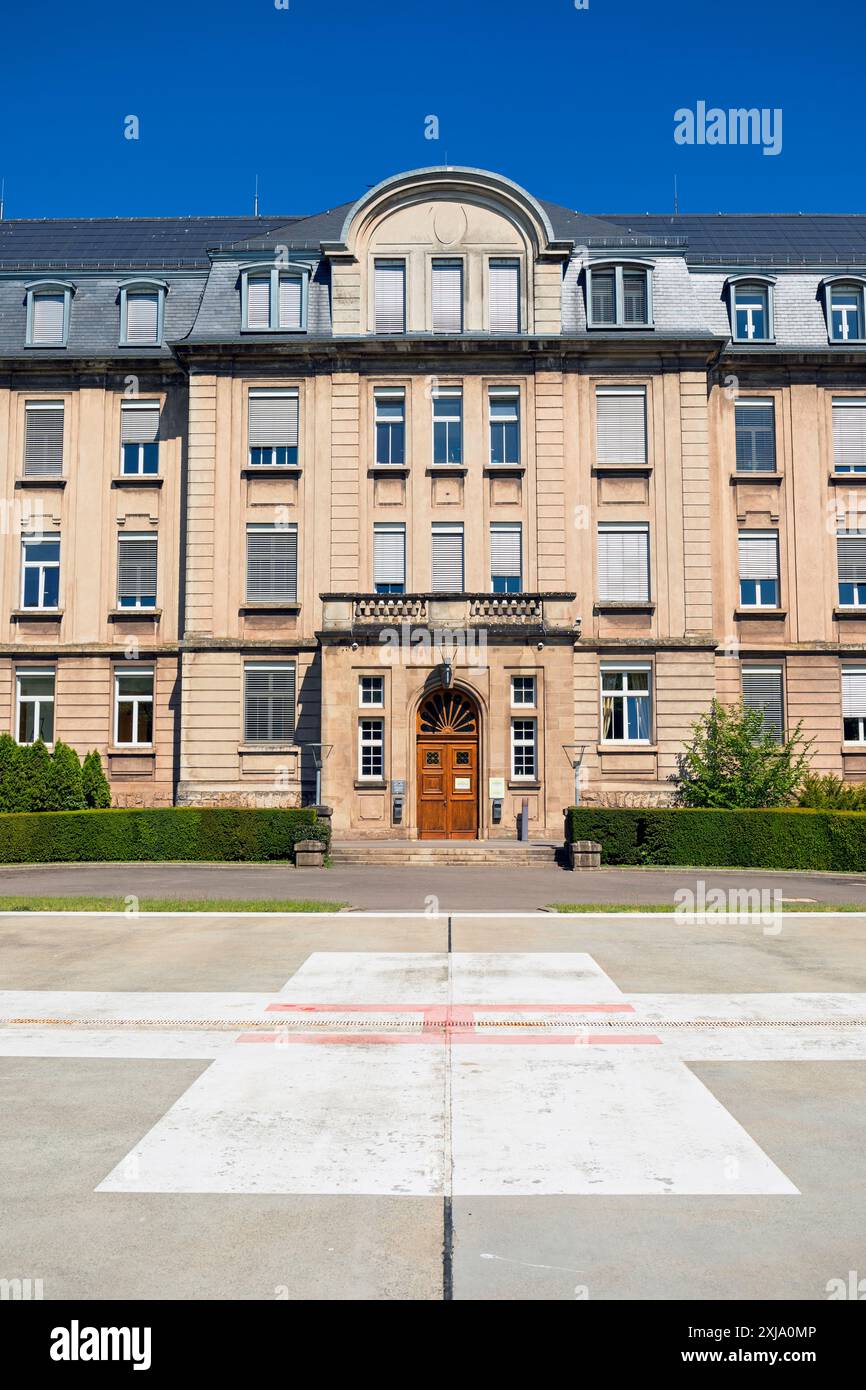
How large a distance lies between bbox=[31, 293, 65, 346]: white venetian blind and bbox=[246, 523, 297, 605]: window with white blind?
28.9 ft

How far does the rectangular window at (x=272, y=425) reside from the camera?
31781 mm

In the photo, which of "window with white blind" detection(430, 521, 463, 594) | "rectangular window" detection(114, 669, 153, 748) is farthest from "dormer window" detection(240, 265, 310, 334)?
"rectangular window" detection(114, 669, 153, 748)

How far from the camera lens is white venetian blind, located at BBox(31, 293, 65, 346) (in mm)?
33250

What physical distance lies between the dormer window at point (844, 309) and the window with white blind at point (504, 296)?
935 cm

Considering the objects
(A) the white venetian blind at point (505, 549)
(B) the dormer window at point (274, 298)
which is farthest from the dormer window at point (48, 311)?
(A) the white venetian blind at point (505, 549)

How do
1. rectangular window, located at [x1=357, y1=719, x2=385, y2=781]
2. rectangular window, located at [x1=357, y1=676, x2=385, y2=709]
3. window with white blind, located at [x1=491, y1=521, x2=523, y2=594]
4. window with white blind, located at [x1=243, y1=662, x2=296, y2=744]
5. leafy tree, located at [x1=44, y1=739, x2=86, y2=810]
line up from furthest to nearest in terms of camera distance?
window with white blind, located at [x1=491, y1=521, x2=523, y2=594]
window with white blind, located at [x1=243, y1=662, x2=296, y2=744]
rectangular window, located at [x1=357, y1=719, x2=385, y2=781]
rectangular window, located at [x1=357, y1=676, x2=385, y2=709]
leafy tree, located at [x1=44, y1=739, x2=86, y2=810]

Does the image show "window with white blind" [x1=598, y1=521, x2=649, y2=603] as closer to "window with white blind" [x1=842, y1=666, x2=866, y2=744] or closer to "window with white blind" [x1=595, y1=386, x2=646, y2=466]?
"window with white blind" [x1=595, y1=386, x2=646, y2=466]

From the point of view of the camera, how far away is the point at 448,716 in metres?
29.2

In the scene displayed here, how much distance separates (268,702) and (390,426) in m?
8.67
